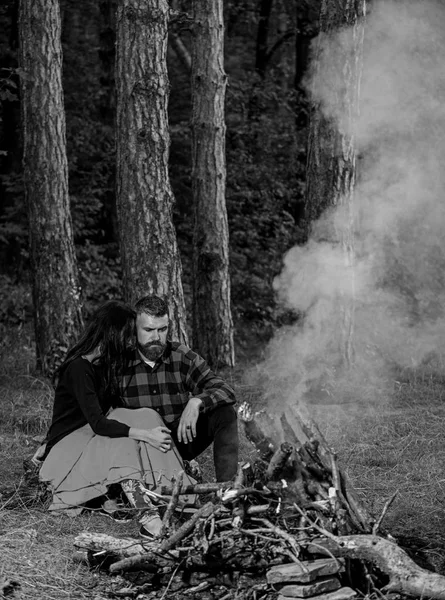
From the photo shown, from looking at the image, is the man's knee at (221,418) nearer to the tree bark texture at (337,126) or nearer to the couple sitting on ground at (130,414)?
the couple sitting on ground at (130,414)

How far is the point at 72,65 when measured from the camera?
15.7 metres

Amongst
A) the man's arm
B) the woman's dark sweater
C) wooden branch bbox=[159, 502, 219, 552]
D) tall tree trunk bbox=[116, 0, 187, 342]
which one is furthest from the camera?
tall tree trunk bbox=[116, 0, 187, 342]

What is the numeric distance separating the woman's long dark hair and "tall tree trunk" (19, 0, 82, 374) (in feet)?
11.2

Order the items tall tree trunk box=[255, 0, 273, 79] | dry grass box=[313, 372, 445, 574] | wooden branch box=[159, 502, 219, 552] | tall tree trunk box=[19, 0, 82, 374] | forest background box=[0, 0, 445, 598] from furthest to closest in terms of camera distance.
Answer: tall tree trunk box=[255, 0, 273, 79], forest background box=[0, 0, 445, 598], tall tree trunk box=[19, 0, 82, 374], dry grass box=[313, 372, 445, 574], wooden branch box=[159, 502, 219, 552]

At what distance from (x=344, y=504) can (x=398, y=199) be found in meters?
12.4

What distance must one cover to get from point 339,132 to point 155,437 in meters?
3.84

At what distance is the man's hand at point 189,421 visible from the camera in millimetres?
5160

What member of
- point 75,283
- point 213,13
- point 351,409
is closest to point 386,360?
point 351,409

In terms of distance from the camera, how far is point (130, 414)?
518cm

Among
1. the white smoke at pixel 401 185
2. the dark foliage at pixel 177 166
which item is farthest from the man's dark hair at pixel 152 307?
the dark foliage at pixel 177 166

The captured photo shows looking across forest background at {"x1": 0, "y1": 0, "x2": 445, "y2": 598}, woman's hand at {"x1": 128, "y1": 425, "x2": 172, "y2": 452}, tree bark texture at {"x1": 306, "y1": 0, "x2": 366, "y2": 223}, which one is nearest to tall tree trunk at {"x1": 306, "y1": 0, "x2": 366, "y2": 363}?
tree bark texture at {"x1": 306, "y1": 0, "x2": 366, "y2": 223}

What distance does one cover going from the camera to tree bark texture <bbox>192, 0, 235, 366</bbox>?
400 inches

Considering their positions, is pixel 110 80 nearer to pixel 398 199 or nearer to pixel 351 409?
pixel 398 199

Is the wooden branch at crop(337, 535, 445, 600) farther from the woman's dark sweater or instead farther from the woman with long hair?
A: the woman's dark sweater
